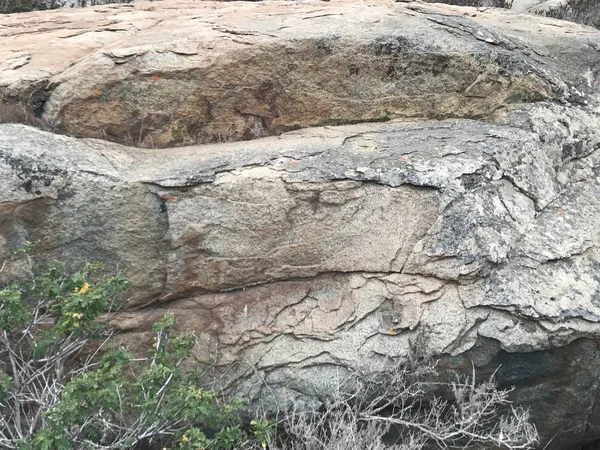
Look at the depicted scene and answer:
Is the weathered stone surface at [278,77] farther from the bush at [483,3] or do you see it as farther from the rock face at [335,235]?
the bush at [483,3]

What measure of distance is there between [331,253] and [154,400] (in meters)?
1.20

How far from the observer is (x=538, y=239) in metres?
3.52

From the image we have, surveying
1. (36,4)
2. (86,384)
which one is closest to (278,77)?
(86,384)

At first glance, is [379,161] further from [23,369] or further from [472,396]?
[23,369]

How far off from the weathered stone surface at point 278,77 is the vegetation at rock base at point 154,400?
1.13m

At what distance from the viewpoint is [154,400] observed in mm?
A: 2766

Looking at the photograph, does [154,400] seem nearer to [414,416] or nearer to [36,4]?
[414,416]

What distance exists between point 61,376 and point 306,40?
2409 mm

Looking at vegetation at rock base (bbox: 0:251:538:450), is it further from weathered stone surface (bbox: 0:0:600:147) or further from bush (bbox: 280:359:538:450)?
weathered stone surface (bbox: 0:0:600:147)

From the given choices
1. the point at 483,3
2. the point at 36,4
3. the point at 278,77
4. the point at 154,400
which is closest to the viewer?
the point at 154,400

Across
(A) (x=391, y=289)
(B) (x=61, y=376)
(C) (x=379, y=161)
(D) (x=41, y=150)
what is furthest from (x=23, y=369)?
(C) (x=379, y=161)

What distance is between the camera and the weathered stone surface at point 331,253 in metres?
3.36

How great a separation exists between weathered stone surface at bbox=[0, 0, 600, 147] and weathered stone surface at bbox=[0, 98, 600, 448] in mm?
512

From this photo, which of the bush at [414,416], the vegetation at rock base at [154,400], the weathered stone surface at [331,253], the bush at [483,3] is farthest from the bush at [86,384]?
the bush at [483,3]
